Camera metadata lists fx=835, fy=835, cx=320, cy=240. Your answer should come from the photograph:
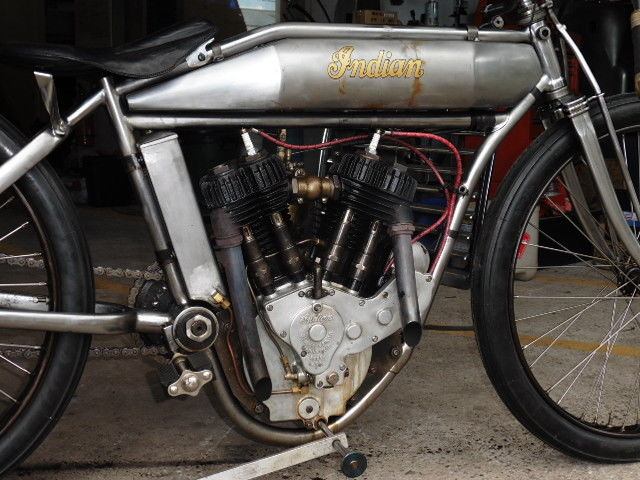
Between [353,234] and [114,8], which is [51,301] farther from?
[114,8]

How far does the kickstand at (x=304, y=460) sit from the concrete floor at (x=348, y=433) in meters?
0.17

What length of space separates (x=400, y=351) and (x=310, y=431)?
297mm

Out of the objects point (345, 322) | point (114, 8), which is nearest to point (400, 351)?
point (345, 322)

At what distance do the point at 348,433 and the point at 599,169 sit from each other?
1021mm

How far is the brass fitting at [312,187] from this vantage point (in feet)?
6.36

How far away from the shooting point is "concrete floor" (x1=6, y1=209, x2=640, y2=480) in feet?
7.23

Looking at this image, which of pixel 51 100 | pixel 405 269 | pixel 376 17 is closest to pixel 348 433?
pixel 405 269

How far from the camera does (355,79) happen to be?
1896 mm

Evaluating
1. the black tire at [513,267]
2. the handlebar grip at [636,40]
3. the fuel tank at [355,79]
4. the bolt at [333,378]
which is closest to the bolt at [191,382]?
the bolt at [333,378]

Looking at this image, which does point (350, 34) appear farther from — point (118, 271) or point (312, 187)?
point (118, 271)

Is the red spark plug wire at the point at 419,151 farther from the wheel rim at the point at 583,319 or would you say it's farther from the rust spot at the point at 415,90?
the wheel rim at the point at 583,319

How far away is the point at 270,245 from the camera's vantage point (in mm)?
1973

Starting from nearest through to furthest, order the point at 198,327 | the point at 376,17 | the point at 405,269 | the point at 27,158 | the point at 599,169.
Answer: the point at 27,158 → the point at 198,327 → the point at 405,269 → the point at 599,169 → the point at 376,17

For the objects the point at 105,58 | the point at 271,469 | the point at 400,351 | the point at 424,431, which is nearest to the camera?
the point at 105,58
